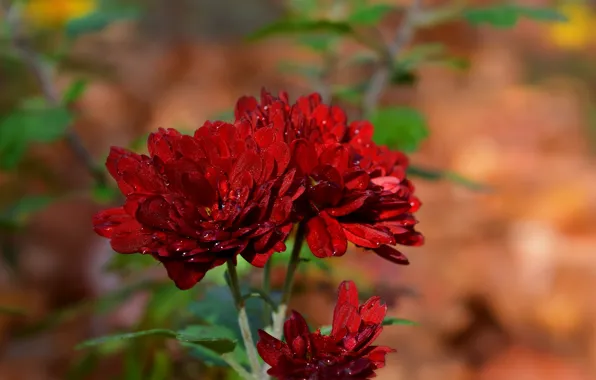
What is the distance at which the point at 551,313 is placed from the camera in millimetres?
2320

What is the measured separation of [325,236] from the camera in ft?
1.77

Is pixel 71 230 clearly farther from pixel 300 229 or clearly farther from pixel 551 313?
pixel 300 229

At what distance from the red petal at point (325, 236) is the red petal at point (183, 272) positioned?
8 centimetres

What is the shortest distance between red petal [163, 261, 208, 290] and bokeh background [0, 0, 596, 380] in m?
0.53

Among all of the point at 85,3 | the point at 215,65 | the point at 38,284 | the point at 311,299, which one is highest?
the point at 85,3

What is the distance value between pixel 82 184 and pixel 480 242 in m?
1.39

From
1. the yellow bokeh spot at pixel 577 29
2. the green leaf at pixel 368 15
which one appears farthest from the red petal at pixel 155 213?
the yellow bokeh spot at pixel 577 29

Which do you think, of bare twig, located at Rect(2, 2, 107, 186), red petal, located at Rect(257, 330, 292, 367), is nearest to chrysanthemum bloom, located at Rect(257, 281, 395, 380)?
red petal, located at Rect(257, 330, 292, 367)

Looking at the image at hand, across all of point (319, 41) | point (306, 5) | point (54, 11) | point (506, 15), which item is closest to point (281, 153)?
point (506, 15)

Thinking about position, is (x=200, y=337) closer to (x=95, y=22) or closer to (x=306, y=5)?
(x=95, y=22)

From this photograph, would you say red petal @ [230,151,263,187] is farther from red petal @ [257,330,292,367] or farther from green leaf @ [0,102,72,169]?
green leaf @ [0,102,72,169]

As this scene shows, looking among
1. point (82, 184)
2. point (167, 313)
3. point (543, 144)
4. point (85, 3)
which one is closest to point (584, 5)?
point (543, 144)

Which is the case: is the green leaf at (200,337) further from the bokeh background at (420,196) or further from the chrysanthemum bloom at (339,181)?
the bokeh background at (420,196)

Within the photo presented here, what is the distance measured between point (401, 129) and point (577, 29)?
310cm
